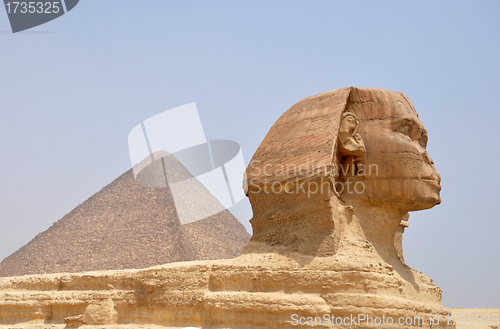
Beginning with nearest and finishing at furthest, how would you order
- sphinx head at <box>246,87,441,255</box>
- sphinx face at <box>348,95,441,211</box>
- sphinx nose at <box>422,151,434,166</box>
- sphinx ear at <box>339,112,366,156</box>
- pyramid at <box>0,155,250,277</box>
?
sphinx head at <box>246,87,441,255</box> → sphinx face at <box>348,95,441,211</box> → sphinx ear at <box>339,112,366,156</box> → sphinx nose at <box>422,151,434,166</box> → pyramid at <box>0,155,250,277</box>

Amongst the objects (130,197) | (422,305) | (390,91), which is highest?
(130,197)

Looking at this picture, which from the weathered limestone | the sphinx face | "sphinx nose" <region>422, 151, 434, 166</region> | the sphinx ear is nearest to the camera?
the weathered limestone

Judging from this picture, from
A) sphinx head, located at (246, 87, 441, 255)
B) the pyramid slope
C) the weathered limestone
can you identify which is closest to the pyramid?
the pyramid slope

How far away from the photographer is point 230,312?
5.57 metres

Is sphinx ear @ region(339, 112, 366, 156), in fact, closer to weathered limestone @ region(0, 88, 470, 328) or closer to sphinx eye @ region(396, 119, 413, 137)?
weathered limestone @ region(0, 88, 470, 328)

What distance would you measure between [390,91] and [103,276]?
382 centimetres

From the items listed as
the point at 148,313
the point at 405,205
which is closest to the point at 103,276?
the point at 148,313

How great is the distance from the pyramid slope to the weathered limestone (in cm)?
3970

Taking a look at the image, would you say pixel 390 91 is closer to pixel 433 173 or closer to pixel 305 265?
pixel 433 173

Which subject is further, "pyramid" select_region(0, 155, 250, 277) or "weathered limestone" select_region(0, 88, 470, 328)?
"pyramid" select_region(0, 155, 250, 277)

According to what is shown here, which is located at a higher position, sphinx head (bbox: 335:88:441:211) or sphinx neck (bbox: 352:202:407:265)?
sphinx head (bbox: 335:88:441:211)

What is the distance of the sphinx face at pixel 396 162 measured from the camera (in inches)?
237

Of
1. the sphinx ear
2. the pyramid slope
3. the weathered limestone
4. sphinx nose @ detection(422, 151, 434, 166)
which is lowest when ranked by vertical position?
the weathered limestone

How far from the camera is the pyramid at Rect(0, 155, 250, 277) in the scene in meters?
47.8
